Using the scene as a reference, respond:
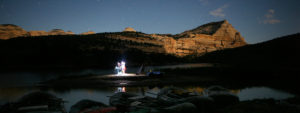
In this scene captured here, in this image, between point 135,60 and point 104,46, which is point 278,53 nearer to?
point 135,60

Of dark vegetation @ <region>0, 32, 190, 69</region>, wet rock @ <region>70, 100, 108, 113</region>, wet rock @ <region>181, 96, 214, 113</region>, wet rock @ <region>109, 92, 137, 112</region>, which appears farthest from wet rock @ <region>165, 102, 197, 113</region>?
dark vegetation @ <region>0, 32, 190, 69</region>

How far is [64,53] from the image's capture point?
124 metres

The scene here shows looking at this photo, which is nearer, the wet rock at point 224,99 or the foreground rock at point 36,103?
the foreground rock at point 36,103

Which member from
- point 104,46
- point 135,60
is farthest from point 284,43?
point 104,46

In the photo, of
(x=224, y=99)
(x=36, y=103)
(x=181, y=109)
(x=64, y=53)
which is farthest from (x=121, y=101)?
(x=64, y=53)

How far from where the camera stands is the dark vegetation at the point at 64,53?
116562mm

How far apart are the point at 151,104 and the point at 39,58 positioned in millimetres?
127237

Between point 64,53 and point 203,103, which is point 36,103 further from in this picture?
point 64,53

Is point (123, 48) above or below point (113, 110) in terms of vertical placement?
above

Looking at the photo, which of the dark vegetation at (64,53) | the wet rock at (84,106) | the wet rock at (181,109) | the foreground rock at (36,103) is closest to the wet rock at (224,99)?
the wet rock at (181,109)

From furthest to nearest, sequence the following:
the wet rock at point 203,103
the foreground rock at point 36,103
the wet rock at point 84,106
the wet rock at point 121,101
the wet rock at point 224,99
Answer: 1. the wet rock at point 224,99
2. the wet rock at point 84,106
3. the wet rock at point 121,101
4. the foreground rock at point 36,103
5. the wet rock at point 203,103

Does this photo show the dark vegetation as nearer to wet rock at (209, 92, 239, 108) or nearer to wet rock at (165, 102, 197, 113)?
wet rock at (209, 92, 239, 108)

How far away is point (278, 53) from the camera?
82750 millimetres

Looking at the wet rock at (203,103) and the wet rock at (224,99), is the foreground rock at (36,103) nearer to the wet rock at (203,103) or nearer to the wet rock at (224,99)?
the wet rock at (203,103)
